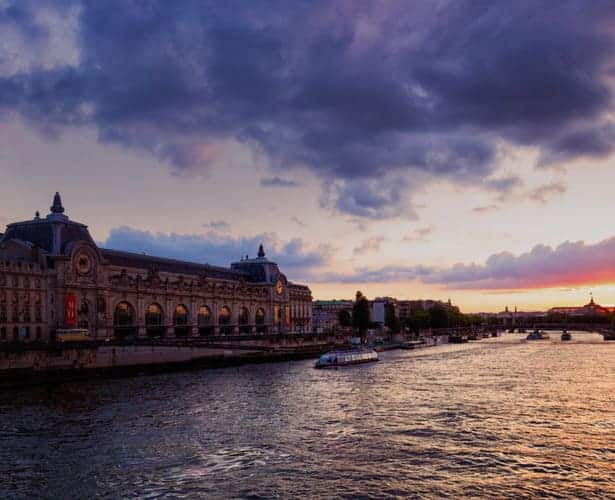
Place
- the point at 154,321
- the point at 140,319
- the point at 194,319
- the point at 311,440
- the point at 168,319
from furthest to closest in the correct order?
the point at 194,319 → the point at 168,319 → the point at 154,321 → the point at 140,319 → the point at 311,440

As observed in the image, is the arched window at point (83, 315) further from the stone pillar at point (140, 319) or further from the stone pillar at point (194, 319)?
the stone pillar at point (194, 319)

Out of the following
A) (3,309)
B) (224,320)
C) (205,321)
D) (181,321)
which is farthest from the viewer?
(224,320)

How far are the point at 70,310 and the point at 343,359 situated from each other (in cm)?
4684

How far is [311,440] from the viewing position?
44188mm

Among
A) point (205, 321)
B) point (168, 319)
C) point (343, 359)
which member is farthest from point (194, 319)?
point (343, 359)

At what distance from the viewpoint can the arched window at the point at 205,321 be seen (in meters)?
149

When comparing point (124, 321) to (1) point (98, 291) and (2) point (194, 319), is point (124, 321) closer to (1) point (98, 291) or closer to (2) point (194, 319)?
(1) point (98, 291)

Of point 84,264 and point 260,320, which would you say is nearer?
point 84,264

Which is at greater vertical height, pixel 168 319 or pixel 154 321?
pixel 168 319

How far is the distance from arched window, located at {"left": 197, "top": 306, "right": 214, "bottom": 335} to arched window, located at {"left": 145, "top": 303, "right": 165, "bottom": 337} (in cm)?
1442

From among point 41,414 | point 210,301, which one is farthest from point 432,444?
point 210,301

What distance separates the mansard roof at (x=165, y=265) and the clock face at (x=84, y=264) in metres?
16.0

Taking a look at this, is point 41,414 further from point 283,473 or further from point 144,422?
point 283,473

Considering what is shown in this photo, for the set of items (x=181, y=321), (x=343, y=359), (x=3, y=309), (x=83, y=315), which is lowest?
(x=343, y=359)
